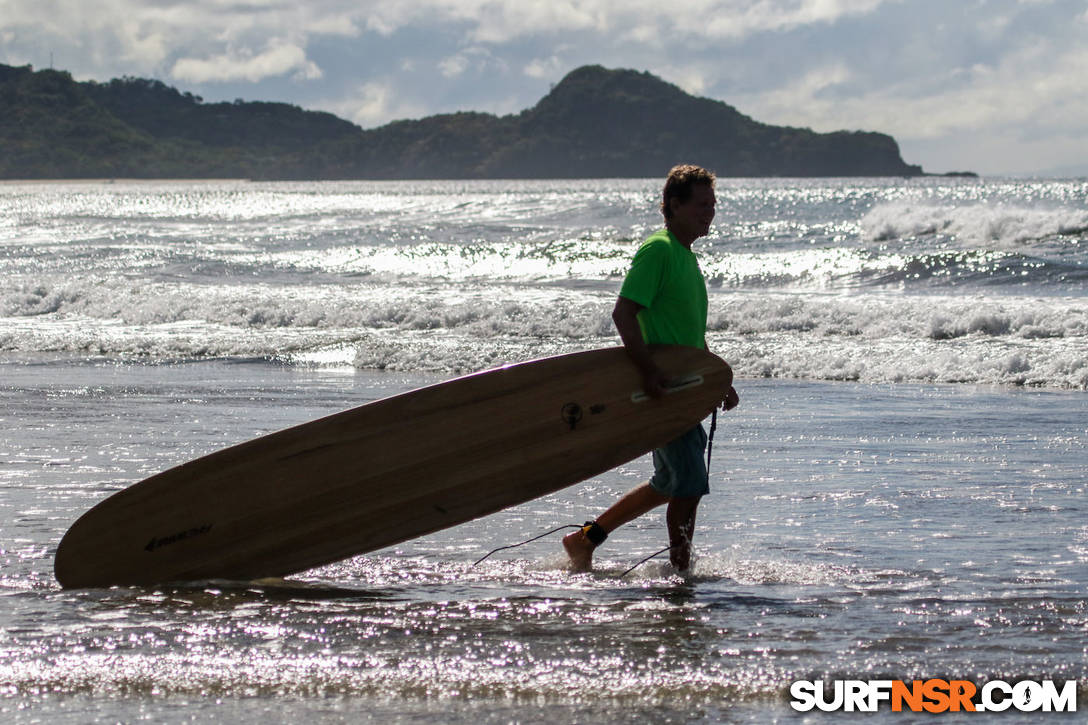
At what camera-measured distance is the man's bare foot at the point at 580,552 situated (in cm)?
455

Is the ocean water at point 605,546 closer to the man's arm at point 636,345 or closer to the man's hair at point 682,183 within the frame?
the man's arm at point 636,345

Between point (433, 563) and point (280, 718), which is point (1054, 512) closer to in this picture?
point (433, 563)

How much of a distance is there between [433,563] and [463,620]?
885mm

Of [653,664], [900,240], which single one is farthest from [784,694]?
[900,240]

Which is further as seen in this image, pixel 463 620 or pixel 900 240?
pixel 900 240

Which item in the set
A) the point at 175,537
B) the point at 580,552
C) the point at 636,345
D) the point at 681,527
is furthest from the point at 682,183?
the point at 175,537

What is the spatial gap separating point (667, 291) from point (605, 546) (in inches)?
50.7

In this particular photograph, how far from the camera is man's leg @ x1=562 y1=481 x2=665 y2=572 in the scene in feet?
14.7

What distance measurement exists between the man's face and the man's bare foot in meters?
1.20

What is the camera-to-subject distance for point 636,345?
13.8 ft

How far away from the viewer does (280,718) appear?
300 cm

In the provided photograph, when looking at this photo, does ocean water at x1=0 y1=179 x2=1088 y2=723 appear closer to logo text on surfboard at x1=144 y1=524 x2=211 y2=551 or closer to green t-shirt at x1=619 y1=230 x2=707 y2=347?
logo text on surfboard at x1=144 y1=524 x2=211 y2=551

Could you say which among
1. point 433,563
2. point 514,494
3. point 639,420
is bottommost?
point 433,563

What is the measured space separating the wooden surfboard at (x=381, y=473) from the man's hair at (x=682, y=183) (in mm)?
567
